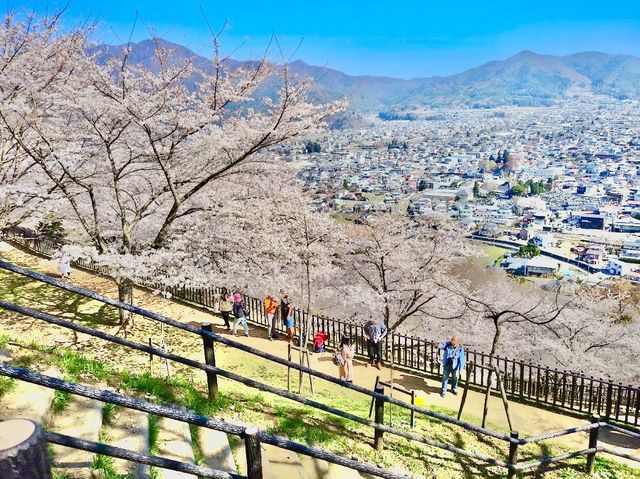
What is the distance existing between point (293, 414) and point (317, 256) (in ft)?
29.1

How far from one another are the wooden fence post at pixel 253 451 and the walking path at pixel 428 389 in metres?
7.21

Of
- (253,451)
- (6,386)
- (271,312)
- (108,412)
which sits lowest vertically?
(271,312)

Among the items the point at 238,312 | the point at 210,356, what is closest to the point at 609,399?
the point at 210,356

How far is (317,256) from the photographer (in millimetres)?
14328

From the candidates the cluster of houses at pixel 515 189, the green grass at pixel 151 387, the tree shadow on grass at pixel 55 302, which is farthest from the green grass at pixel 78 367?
the cluster of houses at pixel 515 189

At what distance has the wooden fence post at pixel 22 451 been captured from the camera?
4.29ft

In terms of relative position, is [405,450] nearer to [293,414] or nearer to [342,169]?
[293,414]

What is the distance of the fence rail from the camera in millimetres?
9781

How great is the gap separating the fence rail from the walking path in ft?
1.29

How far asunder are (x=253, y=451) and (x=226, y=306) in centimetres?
1102

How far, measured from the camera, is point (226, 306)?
42.5 ft

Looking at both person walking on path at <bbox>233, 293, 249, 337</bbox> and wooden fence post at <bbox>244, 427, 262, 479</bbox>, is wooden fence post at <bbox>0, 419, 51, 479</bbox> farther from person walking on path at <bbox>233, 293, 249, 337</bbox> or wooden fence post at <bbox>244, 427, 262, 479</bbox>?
person walking on path at <bbox>233, 293, 249, 337</bbox>

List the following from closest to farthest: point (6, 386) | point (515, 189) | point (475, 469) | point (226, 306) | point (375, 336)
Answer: point (6, 386) < point (475, 469) < point (375, 336) < point (226, 306) < point (515, 189)

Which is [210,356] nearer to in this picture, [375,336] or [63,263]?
[375,336]
